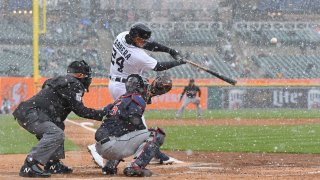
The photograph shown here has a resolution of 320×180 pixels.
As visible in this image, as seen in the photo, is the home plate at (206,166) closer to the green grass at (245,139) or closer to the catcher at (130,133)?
the catcher at (130,133)

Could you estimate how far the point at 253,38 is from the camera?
41.8m

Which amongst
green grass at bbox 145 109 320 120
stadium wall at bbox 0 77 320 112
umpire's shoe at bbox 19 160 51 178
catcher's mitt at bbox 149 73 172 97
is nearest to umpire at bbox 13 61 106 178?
umpire's shoe at bbox 19 160 51 178

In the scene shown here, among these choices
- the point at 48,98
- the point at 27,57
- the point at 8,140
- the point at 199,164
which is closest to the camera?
the point at 48,98

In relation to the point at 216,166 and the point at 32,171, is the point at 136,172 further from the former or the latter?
the point at 216,166

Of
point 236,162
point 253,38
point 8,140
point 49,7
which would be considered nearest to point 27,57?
point 49,7

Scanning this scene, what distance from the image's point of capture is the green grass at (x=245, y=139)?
13203 millimetres

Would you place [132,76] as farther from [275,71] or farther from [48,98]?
[275,71]

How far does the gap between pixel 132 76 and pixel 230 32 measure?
113 ft

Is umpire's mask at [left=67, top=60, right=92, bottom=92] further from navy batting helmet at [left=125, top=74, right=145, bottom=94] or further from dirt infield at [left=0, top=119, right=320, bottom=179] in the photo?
dirt infield at [left=0, top=119, right=320, bottom=179]

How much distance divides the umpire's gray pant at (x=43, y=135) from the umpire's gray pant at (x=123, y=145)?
1.60 ft

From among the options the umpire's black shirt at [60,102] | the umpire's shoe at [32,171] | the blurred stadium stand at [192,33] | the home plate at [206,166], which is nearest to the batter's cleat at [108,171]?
the umpire's black shirt at [60,102]

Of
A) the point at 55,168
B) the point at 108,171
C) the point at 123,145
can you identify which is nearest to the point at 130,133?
the point at 123,145

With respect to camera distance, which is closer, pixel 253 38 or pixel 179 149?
pixel 179 149

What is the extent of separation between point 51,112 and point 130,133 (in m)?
0.89
